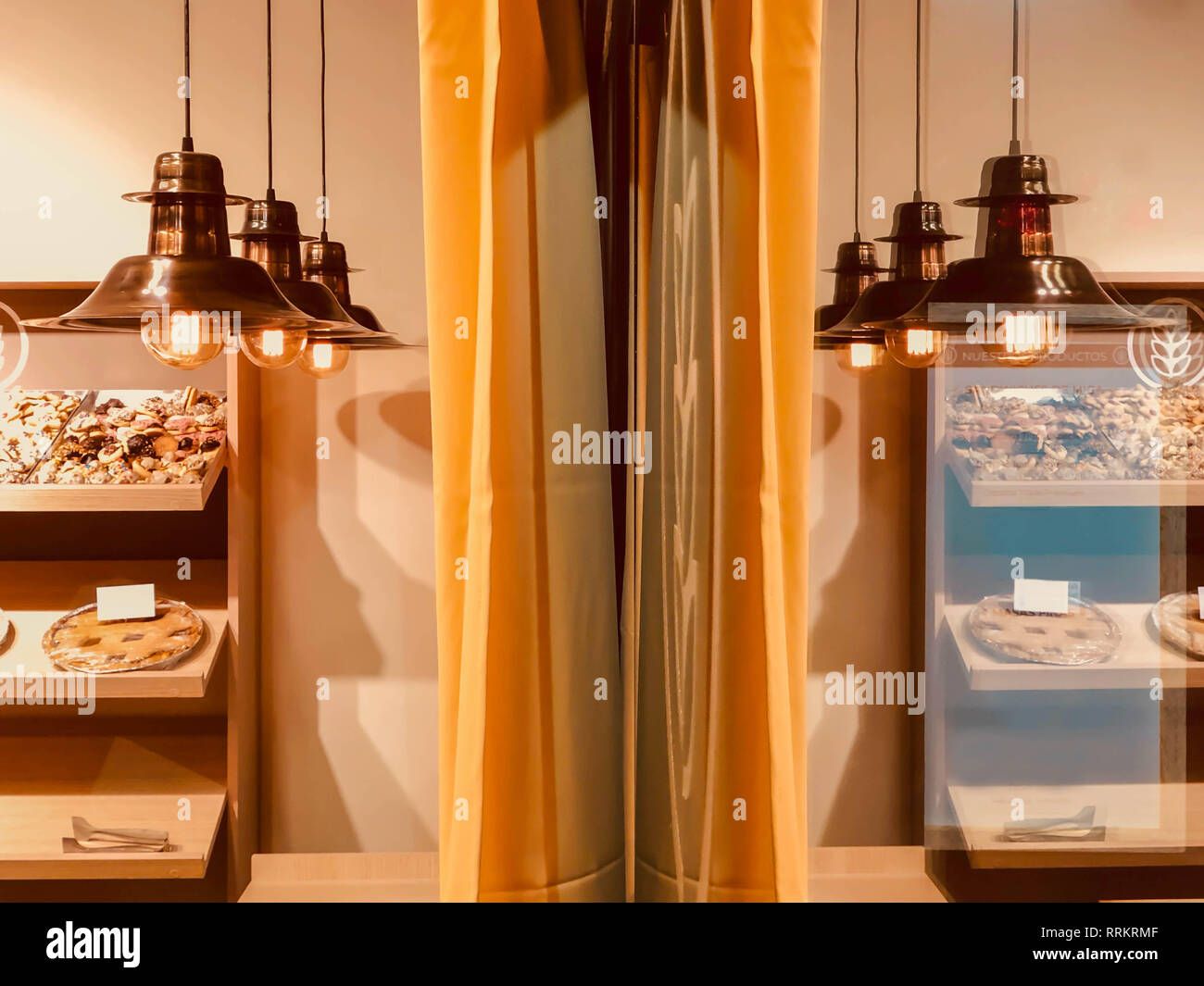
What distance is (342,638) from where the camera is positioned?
6.07 ft

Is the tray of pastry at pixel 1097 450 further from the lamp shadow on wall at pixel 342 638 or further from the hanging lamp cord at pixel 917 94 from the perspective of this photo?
the lamp shadow on wall at pixel 342 638

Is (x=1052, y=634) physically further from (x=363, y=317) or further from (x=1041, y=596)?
(x=363, y=317)

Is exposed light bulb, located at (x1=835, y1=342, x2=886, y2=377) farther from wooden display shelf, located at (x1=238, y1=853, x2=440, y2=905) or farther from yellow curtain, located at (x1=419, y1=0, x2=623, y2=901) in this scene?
wooden display shelf, located at (x1=238, y1=853, x2=440, y2=905)

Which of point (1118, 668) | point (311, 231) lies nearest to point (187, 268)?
point (311, 231)

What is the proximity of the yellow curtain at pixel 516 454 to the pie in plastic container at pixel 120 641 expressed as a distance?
0.93 metres

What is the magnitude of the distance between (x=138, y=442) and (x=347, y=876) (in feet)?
3.35

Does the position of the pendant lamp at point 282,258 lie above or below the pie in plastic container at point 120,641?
above

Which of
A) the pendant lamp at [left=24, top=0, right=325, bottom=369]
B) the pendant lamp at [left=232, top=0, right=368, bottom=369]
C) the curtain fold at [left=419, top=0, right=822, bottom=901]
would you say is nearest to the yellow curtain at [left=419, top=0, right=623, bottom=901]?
the curtain fold at [left=419, top=0, right=822, bottom=901]

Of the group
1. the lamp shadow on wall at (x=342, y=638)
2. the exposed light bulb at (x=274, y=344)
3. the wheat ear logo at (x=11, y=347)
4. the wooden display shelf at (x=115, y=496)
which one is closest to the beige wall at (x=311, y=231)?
the lamp shadow on wall at (x=342, y=638)

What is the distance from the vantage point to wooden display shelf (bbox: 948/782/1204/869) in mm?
1516

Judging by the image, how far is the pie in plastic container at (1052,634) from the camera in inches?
56.7

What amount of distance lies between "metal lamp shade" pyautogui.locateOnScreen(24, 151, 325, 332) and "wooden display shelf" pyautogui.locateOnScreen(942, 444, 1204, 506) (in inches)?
47.7
